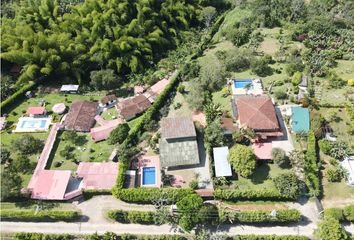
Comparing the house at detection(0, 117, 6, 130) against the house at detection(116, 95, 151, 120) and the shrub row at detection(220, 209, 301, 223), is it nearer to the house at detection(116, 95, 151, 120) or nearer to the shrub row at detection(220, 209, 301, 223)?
the house at detection(116, 95, 151, 120)

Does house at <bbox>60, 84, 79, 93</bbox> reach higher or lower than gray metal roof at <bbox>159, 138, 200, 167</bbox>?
higher

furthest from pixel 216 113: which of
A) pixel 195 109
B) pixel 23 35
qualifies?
pixel 23 35

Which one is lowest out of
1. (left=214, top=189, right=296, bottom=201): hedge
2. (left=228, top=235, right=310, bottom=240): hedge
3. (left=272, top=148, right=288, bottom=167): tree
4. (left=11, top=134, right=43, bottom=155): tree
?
(left=228, top=235, right=310, bottom=240): hedge

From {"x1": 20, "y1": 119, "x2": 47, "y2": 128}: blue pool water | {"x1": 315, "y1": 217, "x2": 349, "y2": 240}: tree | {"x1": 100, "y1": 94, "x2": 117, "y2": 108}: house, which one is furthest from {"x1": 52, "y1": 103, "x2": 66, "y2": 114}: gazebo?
{"x1": 315, "y1": 217, "x2": 349, "y2": 240}: tree

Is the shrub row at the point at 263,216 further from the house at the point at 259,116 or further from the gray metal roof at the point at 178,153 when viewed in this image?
the house at the point at 259,116

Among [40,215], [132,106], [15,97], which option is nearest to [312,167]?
[132,106]

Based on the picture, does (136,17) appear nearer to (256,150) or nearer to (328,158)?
(256,150)
